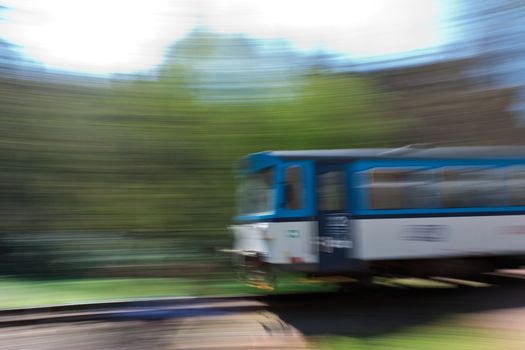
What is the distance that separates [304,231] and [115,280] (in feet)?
22.2

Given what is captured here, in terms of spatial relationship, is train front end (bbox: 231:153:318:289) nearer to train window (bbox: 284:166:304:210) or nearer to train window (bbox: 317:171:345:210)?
train window (bbox: 284:166:304:210)

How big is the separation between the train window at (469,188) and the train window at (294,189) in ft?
7.84

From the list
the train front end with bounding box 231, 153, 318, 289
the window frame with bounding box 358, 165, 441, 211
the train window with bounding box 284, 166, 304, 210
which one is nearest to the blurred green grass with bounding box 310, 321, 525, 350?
the train front end with bounding box 231, 153, 318, 289

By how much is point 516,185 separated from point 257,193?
437 cm

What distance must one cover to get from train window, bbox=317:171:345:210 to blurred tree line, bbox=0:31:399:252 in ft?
20.8

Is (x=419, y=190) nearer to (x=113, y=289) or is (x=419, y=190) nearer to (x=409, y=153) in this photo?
→ (x=409, y=153)

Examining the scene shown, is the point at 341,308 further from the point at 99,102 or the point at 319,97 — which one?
the point at 99,102

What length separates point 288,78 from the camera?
16.0 meters

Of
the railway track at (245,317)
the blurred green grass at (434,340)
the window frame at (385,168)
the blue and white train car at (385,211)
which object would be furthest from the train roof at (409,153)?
the blurred green grass at (434,340)

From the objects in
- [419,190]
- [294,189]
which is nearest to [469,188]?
[419,190]

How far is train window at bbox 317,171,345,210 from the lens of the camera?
26.6 ft

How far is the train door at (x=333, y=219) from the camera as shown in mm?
8023

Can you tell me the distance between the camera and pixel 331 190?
822 centimetres

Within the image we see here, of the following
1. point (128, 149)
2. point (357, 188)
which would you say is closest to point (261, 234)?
point (357, 188)
